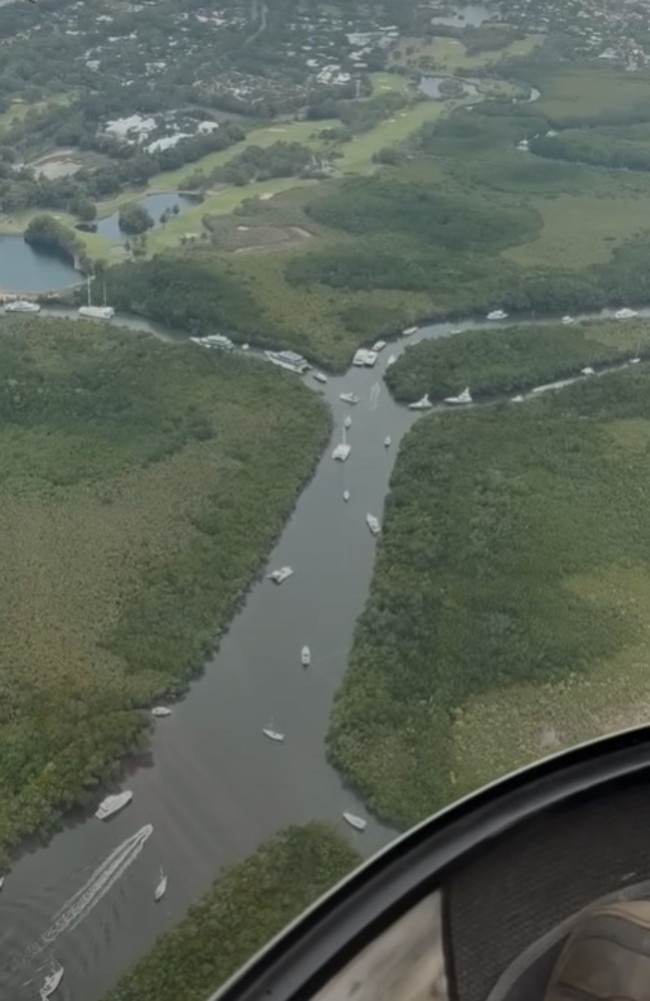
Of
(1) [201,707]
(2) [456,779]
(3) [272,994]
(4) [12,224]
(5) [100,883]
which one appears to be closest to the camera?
(3) [272,994]

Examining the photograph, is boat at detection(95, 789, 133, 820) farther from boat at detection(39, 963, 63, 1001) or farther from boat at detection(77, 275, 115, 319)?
boat at detection(77, 275, 115, 319)

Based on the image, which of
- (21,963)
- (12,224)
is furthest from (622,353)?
(21,963)

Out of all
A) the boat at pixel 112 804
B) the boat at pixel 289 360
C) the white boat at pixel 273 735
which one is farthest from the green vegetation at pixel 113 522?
the white boat at pixel 273 735

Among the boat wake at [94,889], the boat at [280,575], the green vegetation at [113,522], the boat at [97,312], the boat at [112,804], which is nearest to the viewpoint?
the boat wake at [94,889]

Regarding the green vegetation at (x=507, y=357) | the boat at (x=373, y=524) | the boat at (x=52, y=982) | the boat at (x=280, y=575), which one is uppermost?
the boat at (x=52, y=982)

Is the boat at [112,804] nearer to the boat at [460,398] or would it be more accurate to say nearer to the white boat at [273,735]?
the white boat at [273,735]

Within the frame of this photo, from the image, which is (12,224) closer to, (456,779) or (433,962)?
(456,779)

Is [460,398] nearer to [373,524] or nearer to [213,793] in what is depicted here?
[373,524]
